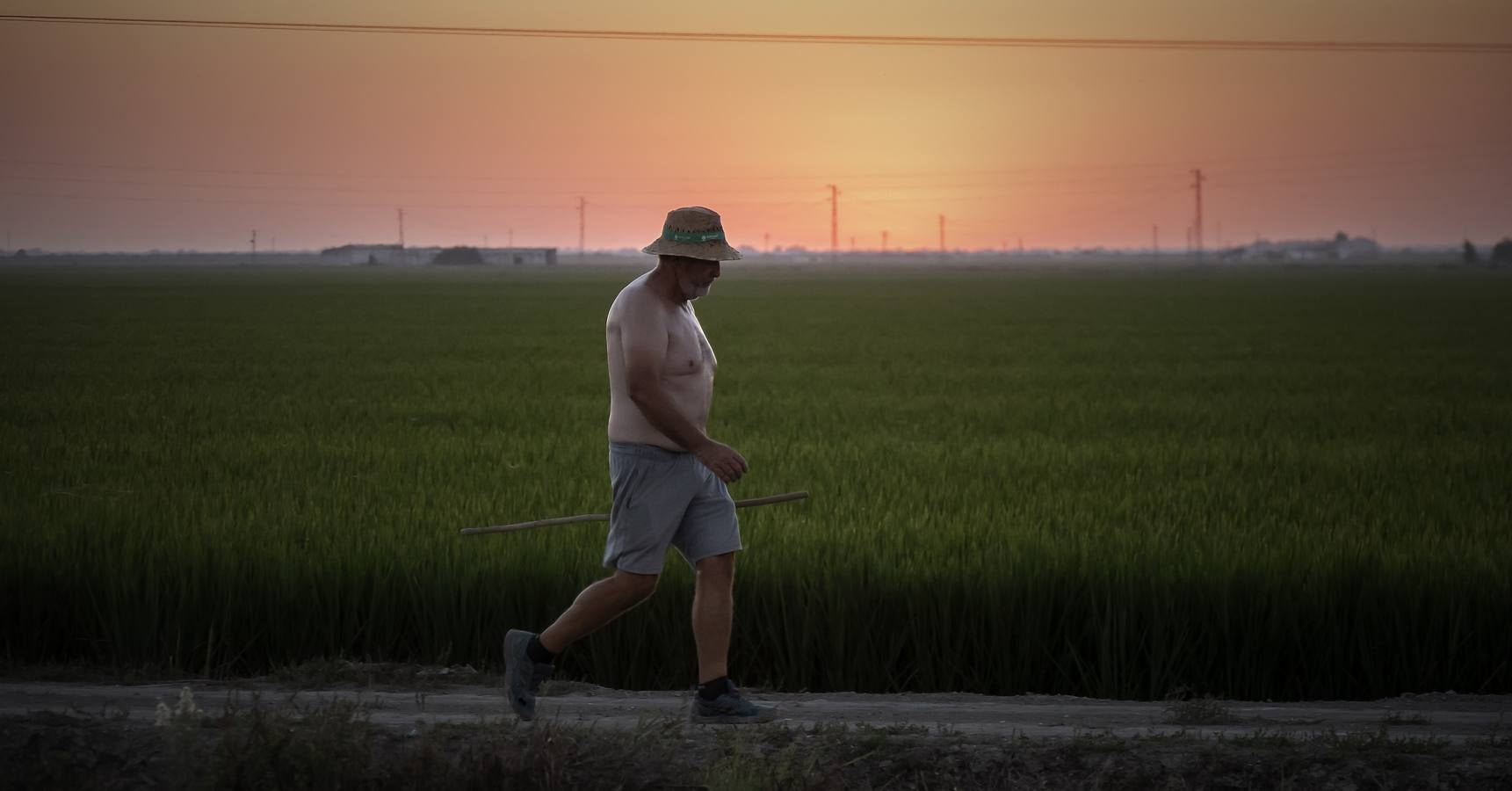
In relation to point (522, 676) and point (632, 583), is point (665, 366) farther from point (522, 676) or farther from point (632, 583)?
point (522, 676)

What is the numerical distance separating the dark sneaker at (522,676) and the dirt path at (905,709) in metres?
0.16

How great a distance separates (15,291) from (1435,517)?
220 ft

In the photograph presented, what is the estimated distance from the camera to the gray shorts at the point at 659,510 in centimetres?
505

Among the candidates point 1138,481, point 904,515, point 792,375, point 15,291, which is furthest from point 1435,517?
point 15,291

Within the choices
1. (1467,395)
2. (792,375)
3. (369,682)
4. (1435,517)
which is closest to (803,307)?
(792,375)

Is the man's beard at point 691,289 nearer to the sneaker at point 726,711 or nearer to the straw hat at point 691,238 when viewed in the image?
the straw hat at point 691,238

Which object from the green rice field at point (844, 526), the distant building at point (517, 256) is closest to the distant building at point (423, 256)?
the distant building at point (517, 256)

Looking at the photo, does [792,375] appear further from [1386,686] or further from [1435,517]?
[1386,686]

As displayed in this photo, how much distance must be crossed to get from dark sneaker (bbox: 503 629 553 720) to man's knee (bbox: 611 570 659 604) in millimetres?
383

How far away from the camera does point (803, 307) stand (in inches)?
2301

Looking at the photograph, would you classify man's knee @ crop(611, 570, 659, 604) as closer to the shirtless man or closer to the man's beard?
the shirtless man

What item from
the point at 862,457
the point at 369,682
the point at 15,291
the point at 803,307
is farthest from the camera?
the point at 15,291

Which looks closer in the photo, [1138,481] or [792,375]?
[1138,481]

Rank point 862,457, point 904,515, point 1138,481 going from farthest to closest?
1. point 862,457
2. point 1138,481
3. point 904,515
